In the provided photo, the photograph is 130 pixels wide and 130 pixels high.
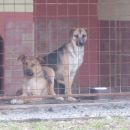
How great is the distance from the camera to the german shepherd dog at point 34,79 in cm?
1169

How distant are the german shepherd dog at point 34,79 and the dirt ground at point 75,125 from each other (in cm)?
215

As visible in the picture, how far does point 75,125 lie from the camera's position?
935 cm

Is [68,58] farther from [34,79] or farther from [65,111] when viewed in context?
[65,111]

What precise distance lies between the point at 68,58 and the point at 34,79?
1.02 m

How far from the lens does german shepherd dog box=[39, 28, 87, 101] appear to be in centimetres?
1223

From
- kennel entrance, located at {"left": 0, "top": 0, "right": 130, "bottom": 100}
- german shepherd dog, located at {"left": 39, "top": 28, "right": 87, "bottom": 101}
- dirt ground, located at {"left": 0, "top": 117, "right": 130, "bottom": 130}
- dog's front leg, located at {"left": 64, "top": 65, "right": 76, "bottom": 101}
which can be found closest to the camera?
dirt ground, located at {"left": 0, "top": 117, "right": 130, "bottom": 130}

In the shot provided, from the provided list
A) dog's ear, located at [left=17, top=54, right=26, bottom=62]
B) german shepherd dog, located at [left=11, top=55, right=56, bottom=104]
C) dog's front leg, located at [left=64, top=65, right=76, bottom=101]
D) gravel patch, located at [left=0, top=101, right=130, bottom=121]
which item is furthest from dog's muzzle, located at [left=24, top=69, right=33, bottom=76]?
gravel patch, located at [left=0, top=101, right=130, bottom=121]

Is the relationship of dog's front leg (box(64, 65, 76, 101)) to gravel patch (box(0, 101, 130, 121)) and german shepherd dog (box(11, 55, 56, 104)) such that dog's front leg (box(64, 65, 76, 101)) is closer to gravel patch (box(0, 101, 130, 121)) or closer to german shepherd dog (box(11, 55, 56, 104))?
german shepherd dog (box(11, 55, 56, 104))

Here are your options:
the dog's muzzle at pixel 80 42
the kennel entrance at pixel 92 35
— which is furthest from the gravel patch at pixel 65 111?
the dog's muzzle at pixel 80 42

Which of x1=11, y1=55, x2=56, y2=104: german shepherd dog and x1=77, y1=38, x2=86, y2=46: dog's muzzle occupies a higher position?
x1=77, y1=38, x2=86, y2=46: dog's muzzle

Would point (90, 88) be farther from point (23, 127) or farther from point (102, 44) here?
point (23, 127)

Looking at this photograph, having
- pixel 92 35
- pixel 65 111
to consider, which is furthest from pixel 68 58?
pixel 65 111

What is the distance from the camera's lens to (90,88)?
1269 cm

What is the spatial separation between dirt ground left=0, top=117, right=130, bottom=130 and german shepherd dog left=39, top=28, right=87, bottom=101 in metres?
2.55
